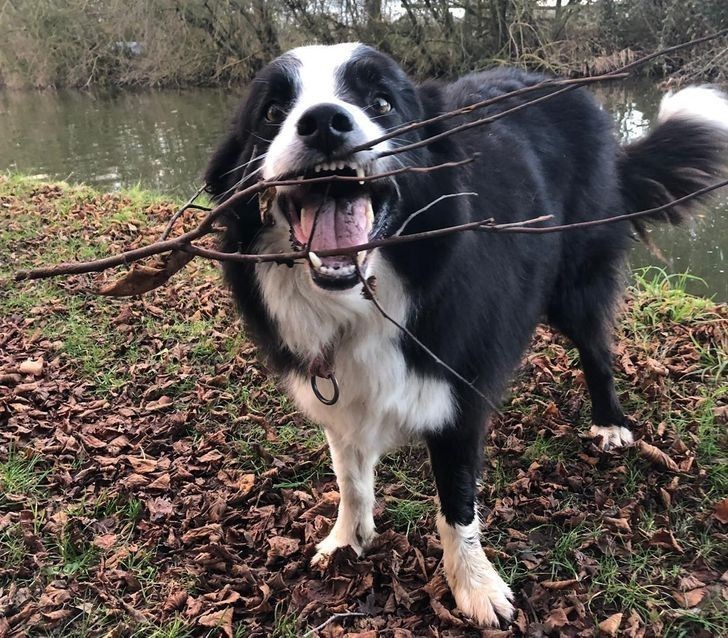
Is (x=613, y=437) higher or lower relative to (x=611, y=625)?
higher

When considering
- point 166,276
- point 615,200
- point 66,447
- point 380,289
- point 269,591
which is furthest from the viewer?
point 66,447

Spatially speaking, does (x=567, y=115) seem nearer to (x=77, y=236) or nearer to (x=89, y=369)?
(x=89, y=369)

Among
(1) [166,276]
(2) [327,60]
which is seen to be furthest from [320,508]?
(2) [327,60]

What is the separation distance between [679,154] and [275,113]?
212 cm

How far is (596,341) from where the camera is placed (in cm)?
314

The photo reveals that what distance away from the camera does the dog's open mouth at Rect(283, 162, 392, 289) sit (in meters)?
1.79

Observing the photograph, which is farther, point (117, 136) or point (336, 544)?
point (117, 136)

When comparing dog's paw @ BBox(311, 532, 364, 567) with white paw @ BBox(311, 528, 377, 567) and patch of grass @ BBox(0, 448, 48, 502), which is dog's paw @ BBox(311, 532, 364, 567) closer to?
white paw @ BBox(311, 528, 377, 567)

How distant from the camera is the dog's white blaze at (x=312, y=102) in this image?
1810 mm

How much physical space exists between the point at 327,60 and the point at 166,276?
3.22ft

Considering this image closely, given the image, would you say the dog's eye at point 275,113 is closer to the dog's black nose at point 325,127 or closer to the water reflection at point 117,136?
the dog's black nose at point 325,127

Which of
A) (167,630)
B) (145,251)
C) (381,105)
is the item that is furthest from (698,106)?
(167,630)

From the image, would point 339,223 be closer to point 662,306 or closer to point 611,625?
point 611,625

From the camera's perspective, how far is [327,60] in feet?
6.97
